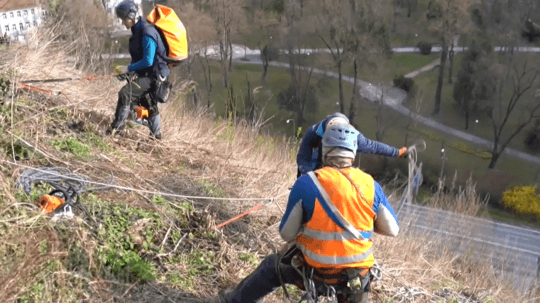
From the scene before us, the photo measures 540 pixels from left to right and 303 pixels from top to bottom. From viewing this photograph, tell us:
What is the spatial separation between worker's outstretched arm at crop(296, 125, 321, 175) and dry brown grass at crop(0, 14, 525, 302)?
3.24 ft

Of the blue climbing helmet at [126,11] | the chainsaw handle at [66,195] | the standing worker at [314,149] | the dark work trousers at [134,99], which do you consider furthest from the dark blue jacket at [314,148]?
the blue climbing helmet at [126,11]

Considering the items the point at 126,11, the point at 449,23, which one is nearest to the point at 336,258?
the point at 126,11

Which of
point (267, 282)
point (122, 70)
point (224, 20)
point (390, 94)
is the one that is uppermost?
point (224, 20)

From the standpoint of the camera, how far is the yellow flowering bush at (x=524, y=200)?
74.5 ft

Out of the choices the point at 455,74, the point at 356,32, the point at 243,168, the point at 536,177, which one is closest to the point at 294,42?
the point at 356,32

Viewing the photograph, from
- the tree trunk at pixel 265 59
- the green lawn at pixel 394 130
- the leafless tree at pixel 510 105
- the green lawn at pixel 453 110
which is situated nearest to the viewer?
the green lawn at pixel 394 130

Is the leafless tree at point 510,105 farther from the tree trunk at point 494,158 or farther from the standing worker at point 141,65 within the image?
the standing worker at point 141,65

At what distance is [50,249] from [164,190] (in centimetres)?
166

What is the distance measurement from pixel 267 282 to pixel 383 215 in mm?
973

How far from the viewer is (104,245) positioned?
4.09 metres

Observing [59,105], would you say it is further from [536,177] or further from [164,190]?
[536,177]

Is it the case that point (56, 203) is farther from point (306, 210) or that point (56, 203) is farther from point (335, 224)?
point (335, 224)

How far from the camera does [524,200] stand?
74.6 ft

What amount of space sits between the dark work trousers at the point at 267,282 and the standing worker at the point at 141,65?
2827 mm
